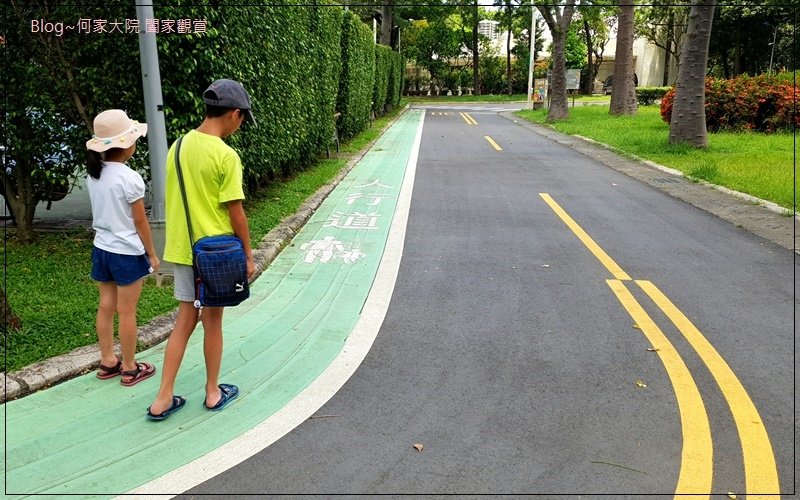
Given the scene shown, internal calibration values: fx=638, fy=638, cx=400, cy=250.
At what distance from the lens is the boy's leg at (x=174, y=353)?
3461mm

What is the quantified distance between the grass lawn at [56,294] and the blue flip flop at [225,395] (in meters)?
1.22

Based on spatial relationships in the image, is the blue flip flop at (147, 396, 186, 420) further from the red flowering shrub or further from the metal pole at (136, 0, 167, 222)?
the red flowering shrub

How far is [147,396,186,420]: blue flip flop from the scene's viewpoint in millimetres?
3479

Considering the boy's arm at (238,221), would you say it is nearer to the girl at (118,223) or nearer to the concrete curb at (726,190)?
the girl at (118,223)

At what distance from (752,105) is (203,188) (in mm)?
Result: 19413

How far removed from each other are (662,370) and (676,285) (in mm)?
1964

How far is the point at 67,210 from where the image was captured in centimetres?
852

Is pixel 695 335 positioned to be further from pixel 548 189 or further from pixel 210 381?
pixel 548 189

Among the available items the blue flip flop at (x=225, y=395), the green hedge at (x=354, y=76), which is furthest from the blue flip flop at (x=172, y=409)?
the green hedge at (x=354, y=76)

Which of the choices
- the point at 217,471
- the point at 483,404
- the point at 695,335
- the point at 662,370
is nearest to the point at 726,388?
the point at 662,370

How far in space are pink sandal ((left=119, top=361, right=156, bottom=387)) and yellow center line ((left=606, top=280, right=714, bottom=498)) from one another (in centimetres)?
306

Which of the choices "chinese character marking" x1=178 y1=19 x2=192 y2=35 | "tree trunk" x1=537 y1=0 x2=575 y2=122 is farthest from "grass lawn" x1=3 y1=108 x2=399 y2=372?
"tree trunk" x1=537 y1=0 x2=575 y2=122

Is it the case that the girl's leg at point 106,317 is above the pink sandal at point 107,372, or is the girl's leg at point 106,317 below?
above

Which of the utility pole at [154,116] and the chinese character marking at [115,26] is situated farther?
the chinese character marking at [115,26]
